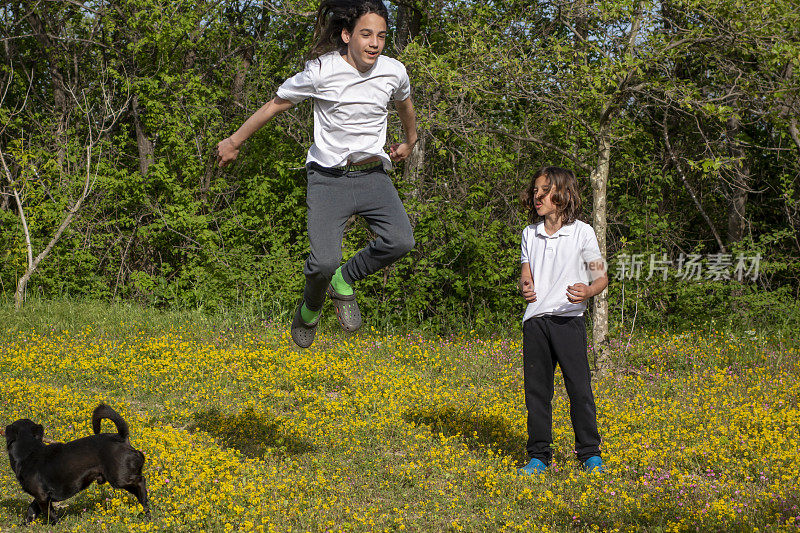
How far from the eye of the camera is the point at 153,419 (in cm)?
738

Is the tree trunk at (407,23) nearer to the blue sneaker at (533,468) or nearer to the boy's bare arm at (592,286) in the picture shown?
the boy's bare arm at (592,286)

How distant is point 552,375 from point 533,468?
0.69 metres

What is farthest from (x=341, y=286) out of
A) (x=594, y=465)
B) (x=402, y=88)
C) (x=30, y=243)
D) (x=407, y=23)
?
(x=30, y=243)

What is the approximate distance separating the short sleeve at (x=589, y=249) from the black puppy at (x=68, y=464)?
3.25m

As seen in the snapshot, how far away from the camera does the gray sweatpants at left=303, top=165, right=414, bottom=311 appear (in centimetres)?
518

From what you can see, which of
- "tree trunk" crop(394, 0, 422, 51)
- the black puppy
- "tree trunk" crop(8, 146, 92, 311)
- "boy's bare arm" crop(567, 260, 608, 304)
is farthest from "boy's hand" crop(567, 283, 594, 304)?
"tree trunk" crop(8, 146, 92, 311)

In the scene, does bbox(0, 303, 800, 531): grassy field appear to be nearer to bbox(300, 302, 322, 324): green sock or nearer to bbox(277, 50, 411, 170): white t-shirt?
bbox(300, 302, 322, 324): green sock

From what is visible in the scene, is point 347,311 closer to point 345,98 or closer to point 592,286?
point 345,98

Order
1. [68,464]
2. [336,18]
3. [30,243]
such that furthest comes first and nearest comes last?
[30,243] < [336,18] < [68,464]

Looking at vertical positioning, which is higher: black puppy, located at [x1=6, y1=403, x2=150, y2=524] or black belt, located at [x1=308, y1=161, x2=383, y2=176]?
black belt, located at [x1=308, y1=161, x2=383, y2=176]

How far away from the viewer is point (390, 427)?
7.07 m

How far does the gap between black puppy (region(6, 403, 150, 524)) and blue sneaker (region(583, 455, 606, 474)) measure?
3044 mm

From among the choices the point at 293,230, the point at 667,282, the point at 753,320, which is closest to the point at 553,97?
the point at 667,282

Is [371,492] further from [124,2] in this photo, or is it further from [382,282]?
[124,2]
